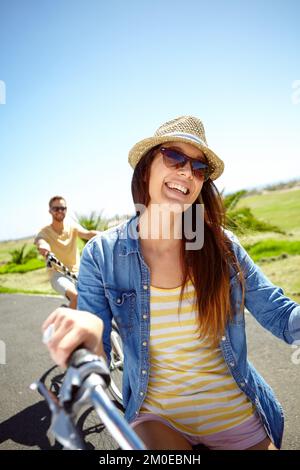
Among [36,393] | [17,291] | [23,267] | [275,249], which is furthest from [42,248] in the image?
[23,267]

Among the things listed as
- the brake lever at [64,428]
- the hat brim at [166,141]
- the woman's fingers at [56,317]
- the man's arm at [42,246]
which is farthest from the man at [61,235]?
the brake lever at [64,428]

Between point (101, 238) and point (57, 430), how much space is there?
1.35 metres

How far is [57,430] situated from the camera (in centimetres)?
69

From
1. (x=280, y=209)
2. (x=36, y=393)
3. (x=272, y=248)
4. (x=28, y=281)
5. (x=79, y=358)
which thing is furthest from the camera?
(x=28, y=281)

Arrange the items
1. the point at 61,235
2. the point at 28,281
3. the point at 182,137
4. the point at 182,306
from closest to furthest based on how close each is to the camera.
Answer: the point at 182,306 → the point at 182,137 → the point at 61,235 → the point at 28,281

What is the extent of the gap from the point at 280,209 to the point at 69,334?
43.8 feet

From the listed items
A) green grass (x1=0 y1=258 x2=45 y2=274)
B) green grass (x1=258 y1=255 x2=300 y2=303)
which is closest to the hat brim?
green grass (x1=258 y1=255 x2=300 y2=303)

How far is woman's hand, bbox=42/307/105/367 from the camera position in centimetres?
88

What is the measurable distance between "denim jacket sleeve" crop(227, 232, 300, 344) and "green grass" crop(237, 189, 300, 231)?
32.3 ft

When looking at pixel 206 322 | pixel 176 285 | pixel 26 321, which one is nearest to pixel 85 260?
pixel 176 285

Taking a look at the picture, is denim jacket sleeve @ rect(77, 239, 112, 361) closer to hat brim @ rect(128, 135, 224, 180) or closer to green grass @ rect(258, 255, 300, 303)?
hat brim @ rect(128, 135, 224, 180)

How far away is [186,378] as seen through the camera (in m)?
1.67

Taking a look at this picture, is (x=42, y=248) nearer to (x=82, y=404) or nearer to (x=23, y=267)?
(x=82, y=404)

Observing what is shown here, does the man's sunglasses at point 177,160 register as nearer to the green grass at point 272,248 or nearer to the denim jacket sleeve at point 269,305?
the denim jacket sleeve at point 269,305
